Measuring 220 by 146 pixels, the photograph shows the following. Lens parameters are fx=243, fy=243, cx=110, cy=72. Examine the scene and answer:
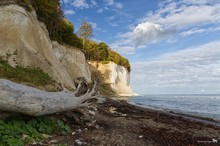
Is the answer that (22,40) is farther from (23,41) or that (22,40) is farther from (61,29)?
(61,29)

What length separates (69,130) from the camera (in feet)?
34.7

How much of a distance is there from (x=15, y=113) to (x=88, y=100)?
4.06 meters

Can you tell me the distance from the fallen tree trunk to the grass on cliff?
8.95 meters

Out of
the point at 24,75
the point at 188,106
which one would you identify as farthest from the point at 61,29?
the point at 24,75

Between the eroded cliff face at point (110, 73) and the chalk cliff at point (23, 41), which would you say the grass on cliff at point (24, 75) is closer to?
the chalk cliff at point (23, 41)

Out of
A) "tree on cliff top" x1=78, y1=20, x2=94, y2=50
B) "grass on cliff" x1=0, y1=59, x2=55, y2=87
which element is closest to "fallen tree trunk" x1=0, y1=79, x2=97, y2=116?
"grass on cliff" x1=0, y1=59, x2=55, y2=87

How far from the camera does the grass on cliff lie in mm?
18703

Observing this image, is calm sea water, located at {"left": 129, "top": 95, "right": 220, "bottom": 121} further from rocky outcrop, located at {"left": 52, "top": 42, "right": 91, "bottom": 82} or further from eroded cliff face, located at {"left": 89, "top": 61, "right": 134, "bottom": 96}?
eroded cliff face, located at {"left": 89, "top": 61, "right": 134, "bottom": 96}

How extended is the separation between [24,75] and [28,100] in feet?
39.3

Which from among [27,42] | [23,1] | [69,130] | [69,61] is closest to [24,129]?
[69,130]

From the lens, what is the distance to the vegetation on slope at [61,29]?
35897 millimetres

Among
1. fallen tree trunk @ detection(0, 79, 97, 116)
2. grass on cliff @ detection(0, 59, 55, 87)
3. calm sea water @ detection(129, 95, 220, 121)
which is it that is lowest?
calm sea water @ detection(129, 95, 220, 121)

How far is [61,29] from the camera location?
166 feet

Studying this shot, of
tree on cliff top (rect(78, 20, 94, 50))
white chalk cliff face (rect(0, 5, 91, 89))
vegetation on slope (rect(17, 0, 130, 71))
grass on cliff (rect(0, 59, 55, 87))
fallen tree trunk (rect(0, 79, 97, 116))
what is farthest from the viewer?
tree on cliff top (rect(78, 20, 94, 50))
